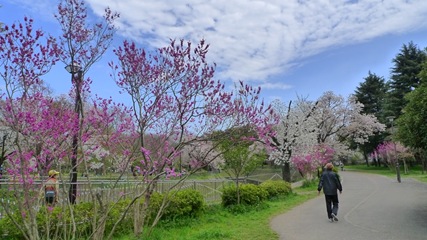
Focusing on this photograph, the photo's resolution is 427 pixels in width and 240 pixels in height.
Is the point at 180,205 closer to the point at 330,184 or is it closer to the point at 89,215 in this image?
the point at 89,215

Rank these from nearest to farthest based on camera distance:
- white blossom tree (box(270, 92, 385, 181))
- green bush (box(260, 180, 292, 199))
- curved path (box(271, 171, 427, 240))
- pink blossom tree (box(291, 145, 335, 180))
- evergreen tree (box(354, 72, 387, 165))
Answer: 1. curved path (box(271, 171, 427, 240))
2. green bush (box(260, 180, 292, 199))
3. pink blossom tree (box(291, 145, 335, 180))
4. white blossom tree (box(270, 92, 385, 181))
5. evergreen tree (box(354, 72, 387, 165))

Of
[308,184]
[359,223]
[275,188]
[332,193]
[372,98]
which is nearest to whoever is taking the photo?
[359,223]

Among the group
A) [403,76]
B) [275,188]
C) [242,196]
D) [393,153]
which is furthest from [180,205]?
[403,76]

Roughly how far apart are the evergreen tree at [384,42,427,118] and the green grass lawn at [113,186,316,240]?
34.0 m

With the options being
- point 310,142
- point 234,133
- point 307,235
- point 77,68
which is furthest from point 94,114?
point 310,142

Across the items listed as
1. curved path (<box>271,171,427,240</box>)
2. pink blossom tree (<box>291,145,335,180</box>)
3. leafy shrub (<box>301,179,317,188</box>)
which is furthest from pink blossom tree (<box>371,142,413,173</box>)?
curved path (<box>271,171,427,240</box>)

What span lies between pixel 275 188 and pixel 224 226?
6.38 metres

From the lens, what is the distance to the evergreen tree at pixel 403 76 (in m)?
40.3

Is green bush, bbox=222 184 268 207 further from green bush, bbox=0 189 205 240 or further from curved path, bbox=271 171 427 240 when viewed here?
green bush, bbox=0 189 205 240

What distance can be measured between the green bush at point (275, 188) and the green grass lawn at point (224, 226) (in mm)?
1373

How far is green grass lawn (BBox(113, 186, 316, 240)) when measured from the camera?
748 centimetres

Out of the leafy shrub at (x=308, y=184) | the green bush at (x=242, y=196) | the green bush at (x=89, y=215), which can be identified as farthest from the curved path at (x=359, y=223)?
the leafy shrub at (x=308, y=184)

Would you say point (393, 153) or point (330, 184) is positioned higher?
point (393, 153)

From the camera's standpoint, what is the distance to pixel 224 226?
902cm
